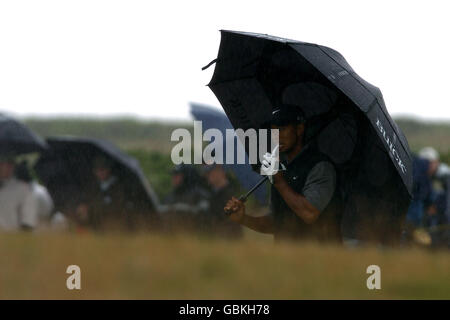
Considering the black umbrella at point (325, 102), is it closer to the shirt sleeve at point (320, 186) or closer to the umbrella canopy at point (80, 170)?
→ the shirt sleeve at point (320, 186)

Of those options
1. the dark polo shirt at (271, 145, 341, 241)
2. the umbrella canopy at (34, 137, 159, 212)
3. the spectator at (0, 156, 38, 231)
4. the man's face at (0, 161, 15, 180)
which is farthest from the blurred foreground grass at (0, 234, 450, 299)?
the dark polo shirt at (271, 145, 341, 241)

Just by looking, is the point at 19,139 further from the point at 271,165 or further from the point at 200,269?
the point at 271,165

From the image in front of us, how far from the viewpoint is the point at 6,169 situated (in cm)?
1241

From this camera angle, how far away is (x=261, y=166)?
457cm

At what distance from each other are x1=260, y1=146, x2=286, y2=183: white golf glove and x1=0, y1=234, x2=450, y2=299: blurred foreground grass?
364 inches

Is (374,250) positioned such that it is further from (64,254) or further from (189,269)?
(64,254)

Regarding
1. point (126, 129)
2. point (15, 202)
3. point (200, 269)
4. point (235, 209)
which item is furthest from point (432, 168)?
point (126, 129)

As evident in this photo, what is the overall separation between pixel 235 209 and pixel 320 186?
382mm

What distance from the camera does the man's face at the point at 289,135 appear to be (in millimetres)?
4395

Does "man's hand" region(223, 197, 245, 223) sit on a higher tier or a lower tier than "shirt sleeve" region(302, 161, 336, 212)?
lower

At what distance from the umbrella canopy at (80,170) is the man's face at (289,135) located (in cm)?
813

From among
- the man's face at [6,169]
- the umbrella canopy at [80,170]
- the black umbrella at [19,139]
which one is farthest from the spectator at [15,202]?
the black umbrella at [19,139]

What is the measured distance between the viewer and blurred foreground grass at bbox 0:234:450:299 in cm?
1433

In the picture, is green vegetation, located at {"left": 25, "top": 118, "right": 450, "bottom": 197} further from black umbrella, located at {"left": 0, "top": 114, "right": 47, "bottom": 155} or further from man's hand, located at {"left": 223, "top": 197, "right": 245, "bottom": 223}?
man's hand, located at {"left": 223, "top": 197, "right": 245, "bottom": 223}
